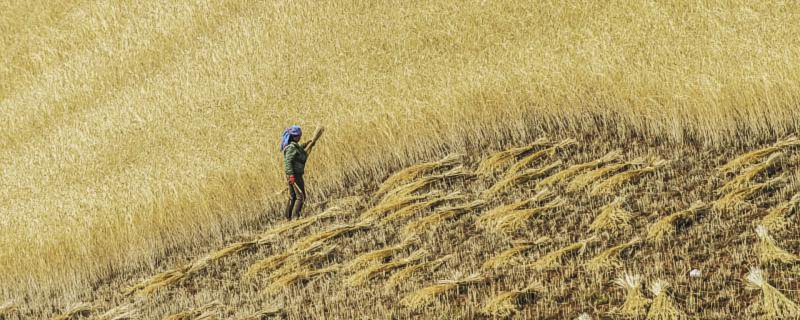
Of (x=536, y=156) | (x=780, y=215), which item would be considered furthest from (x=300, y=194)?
(x=780, y=215)

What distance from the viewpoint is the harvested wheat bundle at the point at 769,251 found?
8214 mm

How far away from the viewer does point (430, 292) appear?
349 inches

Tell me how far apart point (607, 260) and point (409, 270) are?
1.93 meters

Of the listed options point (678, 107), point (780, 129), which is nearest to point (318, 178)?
point (678, 107)

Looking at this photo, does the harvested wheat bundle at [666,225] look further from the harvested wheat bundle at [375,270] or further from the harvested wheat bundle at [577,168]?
the harvested wheat bundle at [375,270]

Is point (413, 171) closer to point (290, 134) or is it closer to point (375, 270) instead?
point (290, 134)

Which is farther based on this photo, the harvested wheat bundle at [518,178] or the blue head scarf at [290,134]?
the harvested wheat bundle at [518,178]

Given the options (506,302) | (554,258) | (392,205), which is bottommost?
(506,302)

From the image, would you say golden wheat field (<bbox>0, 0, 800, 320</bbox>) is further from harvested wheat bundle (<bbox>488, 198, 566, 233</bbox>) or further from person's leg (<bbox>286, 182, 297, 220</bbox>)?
person's leg (<bbox>286, 182, 297, 220</bbox>)

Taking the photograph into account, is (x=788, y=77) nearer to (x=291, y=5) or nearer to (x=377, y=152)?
(x=377, y=152)

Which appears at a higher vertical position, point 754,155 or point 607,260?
point 754,155

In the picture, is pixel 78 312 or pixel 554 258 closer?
pixel 554 258

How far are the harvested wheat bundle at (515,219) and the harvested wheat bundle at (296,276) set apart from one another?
5.64 ft

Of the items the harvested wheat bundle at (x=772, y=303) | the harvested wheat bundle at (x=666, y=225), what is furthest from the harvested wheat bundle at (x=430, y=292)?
the harvested wheat bundle at (x=772, y=303)
